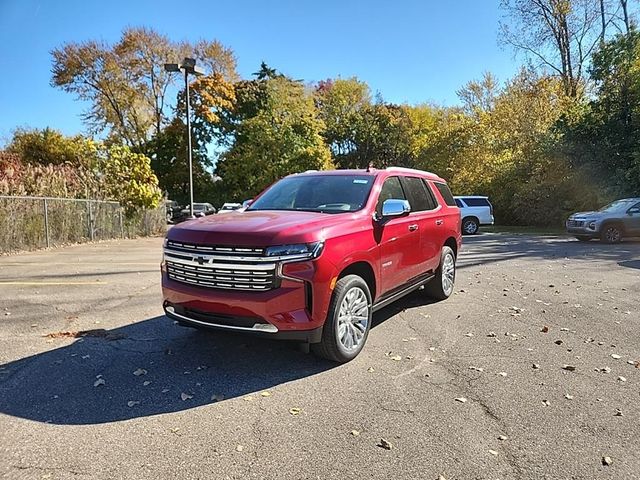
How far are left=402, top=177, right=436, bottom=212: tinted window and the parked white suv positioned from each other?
54.4ft

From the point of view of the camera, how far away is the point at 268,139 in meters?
36.0

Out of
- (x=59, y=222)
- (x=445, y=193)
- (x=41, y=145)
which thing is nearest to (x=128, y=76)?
(x=41, y=145)

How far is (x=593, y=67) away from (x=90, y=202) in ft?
78.1

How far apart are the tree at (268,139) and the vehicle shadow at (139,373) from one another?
3015cm

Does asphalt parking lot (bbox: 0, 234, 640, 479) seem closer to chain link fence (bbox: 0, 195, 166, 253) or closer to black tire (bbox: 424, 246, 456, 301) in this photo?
black tire (bbox: 424, 246, 456, 301)

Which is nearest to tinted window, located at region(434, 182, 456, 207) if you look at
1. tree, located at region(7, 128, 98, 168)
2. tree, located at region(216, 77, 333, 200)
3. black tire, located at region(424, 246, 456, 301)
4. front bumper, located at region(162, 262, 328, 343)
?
black tire, located at region(424, 246, 456, 301)

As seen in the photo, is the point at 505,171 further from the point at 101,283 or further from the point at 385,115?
the point at 101,283

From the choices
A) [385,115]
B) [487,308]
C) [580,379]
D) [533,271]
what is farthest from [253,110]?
[580,379]

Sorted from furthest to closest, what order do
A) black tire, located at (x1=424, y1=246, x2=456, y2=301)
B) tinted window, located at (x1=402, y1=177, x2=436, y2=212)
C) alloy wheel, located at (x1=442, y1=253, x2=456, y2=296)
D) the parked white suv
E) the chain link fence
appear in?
the parked white suv → the chain link fence → alloy wheel, located at (x1=442, y1=253, x2=456, y2=296) → black tire, located at (x1=424, y1=246, x2=456, y2=301) → tinted window, located at (x1=402, y1=177, x2=436, y2=212)

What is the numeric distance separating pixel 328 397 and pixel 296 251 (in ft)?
3.97

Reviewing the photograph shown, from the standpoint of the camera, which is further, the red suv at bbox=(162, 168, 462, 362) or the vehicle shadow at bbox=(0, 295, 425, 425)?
the red suv at bbox=(162, 168, 462, 362)

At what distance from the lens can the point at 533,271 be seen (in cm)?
1015

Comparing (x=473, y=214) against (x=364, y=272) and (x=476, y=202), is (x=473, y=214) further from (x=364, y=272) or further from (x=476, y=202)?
(x=364, y=272)

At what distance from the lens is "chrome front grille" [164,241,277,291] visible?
397 cm
